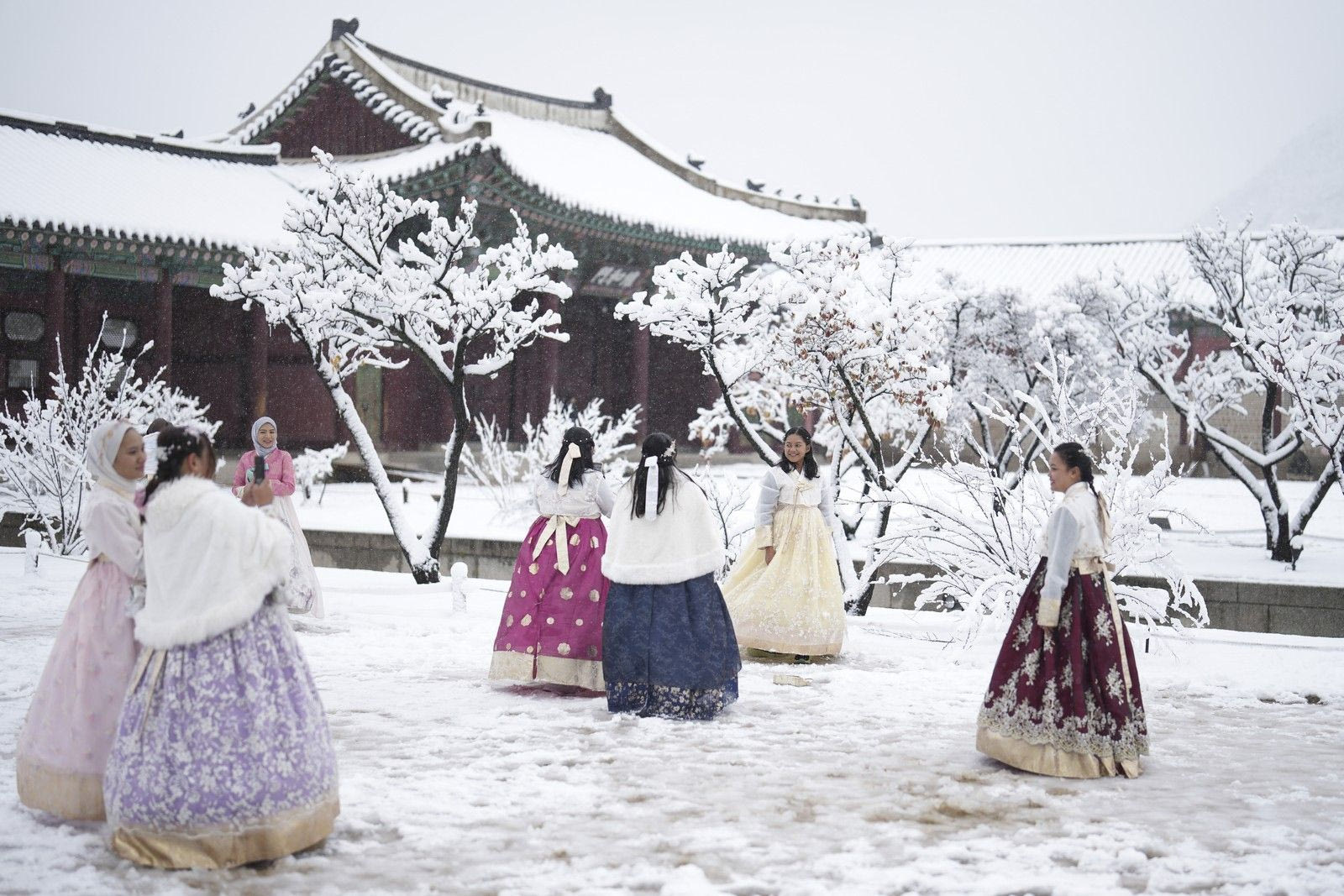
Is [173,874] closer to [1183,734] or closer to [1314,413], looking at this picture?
[1183,734]

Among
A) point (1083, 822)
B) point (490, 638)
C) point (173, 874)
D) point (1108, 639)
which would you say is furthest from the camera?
point (490, 638)

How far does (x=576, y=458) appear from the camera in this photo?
691 centimetres

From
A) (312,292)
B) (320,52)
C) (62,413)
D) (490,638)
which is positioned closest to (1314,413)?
(490,638)

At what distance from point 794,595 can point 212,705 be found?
433cm

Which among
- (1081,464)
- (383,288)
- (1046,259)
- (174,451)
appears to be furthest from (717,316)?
(1046,259)

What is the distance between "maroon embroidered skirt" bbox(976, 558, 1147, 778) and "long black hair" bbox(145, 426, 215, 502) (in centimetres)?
334

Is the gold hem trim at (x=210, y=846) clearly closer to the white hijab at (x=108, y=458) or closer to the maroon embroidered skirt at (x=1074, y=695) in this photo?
the white hijab at (x=108, y=458)

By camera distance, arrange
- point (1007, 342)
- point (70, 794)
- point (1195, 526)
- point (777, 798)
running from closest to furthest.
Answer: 1. point (70, 794)
2. point (777, 798)
3. point (1195, 526)
4. point (1007, 342)

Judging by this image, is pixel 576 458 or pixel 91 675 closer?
pixel 91 675

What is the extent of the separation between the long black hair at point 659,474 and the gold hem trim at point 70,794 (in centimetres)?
285

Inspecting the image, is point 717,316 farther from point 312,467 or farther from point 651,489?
point 312,467

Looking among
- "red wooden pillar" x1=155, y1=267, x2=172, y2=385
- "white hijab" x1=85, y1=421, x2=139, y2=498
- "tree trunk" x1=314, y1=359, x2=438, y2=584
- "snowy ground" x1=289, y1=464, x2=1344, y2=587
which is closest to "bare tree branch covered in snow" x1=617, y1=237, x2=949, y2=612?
"snowy ground" x1=289, y1=464, x2=1344, y2=587

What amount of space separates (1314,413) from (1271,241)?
136 inches

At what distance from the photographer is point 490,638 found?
8.48 meters
